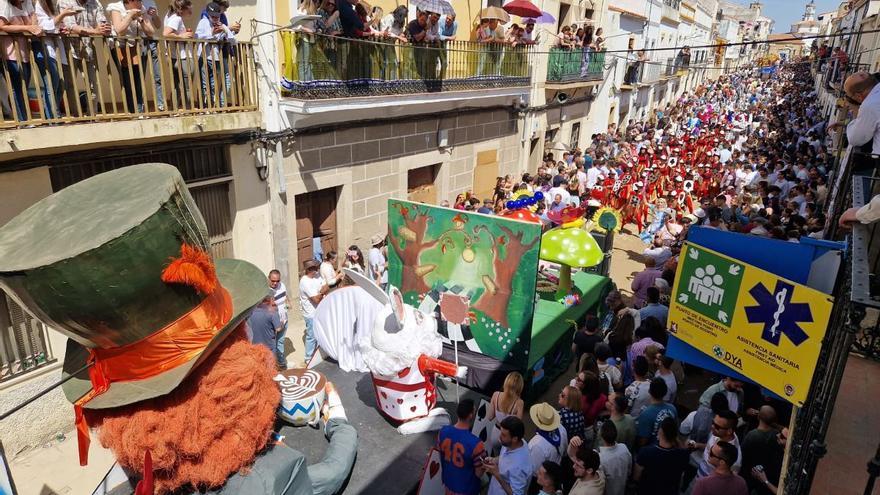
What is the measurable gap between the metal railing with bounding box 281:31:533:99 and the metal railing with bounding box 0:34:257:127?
2.31ft

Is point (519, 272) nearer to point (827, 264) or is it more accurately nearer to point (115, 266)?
point (827, 264)

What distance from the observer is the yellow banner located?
2.99 m

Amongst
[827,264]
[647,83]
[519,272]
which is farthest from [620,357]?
[647,83]

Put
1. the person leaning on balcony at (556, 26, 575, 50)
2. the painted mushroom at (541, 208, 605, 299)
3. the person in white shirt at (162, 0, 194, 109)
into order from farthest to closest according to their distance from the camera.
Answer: the person leaning on balcony at (556, 26, 575, 50), the painted mushroom at (541, 208, 605, 299), the person in white shirt at (162, 0, 194, 109)

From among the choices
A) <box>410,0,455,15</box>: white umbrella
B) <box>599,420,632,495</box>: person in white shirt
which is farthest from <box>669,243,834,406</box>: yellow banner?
<box>410,0,455,15</box>: white umbrella

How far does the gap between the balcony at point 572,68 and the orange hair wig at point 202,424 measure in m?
13.4

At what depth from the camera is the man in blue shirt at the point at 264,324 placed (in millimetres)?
6273

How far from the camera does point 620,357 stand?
20.8 ft

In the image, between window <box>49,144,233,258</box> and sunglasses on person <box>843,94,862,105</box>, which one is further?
window <box>49,144,233,258</box>

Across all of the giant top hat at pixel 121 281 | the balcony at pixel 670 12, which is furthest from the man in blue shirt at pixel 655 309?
the balcony at pixel 670 12

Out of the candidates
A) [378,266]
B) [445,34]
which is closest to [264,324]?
[378,266]

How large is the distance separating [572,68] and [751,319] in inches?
573

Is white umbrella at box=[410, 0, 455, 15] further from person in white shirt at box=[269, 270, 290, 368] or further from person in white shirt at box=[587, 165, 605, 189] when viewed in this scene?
person in white shirt at box=[587, 165, 605, 189]

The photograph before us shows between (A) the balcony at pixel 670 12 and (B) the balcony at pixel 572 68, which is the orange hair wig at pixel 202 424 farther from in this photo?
(A) the balcony at pixel 670 12
